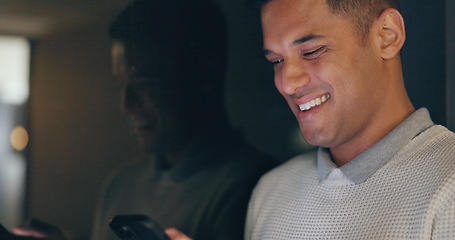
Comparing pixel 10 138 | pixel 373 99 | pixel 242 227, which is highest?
pixel 373 99

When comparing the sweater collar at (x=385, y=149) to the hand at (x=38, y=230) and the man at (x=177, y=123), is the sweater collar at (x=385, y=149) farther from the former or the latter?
the hand at (x=38, y=230)

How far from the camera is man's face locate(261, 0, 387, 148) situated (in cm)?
100

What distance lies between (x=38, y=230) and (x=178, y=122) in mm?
440

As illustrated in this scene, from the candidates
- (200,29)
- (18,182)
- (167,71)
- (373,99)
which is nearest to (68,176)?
(18,182)

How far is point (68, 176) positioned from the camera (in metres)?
1.03

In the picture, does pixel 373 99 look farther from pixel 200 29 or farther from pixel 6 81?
pixel 6 81

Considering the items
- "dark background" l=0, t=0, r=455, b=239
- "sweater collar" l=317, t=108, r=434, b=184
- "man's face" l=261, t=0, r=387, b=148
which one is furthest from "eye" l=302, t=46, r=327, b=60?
"dark background" l=0, t=0, r=455, b=239

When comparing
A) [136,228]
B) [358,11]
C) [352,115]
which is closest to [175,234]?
[136,228]

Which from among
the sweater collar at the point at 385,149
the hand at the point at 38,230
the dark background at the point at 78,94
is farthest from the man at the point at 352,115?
the hand at the point at 38,230

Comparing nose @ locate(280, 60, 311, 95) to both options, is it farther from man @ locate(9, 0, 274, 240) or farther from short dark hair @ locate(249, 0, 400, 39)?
man @ locate(9, 0, 274, 240)

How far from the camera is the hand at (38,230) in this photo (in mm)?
975

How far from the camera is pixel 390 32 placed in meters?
1.03

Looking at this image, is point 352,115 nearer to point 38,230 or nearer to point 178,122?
point 178,122

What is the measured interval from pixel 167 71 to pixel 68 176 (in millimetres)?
373
